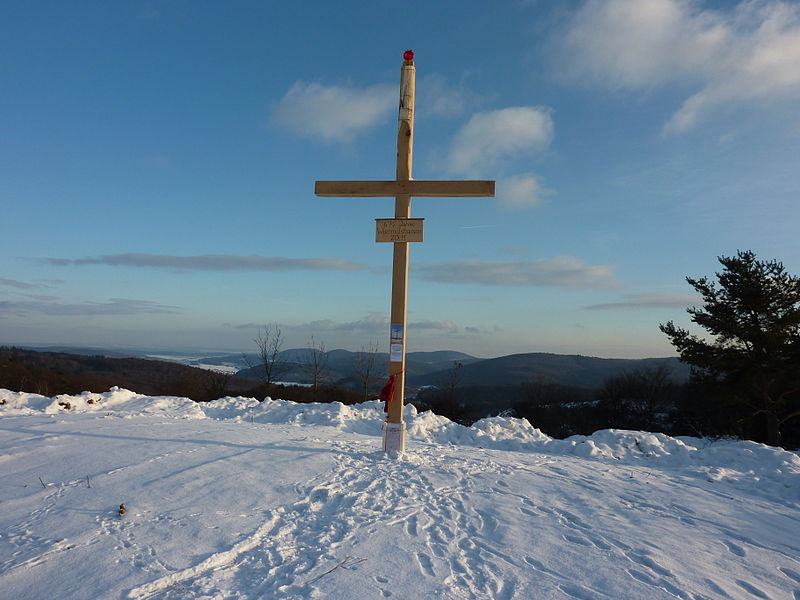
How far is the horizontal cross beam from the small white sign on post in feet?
1.43

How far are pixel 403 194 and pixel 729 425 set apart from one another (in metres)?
17.3

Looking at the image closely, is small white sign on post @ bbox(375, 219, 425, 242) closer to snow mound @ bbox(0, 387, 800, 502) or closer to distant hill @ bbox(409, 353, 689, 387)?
snow mound @ bbox(0, 387, 800, 502)

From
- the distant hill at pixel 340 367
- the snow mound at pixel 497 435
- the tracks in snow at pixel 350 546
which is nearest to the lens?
the tracks in snow at pixel 350 546

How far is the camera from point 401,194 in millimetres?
6418

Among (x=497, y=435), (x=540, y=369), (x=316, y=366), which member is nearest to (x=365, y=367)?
(x=316, y=366)

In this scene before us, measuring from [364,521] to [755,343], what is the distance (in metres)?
18.3

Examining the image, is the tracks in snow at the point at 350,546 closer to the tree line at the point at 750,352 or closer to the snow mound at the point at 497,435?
the snow mound at the point at 497,435

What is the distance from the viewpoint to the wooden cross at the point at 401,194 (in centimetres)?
628

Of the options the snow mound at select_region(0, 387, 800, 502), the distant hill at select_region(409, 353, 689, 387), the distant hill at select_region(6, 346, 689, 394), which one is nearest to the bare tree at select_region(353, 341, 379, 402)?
the distant hill at select_region(6, 346, 689, 394)

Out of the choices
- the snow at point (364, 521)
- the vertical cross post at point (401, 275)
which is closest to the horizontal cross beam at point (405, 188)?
the vertical cross post at point (401, 275)

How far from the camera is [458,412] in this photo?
82.4ft

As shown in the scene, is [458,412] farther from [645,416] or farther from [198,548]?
[198,548]

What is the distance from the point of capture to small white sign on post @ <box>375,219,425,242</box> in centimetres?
628

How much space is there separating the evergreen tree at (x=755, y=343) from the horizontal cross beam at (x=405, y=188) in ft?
50.7
